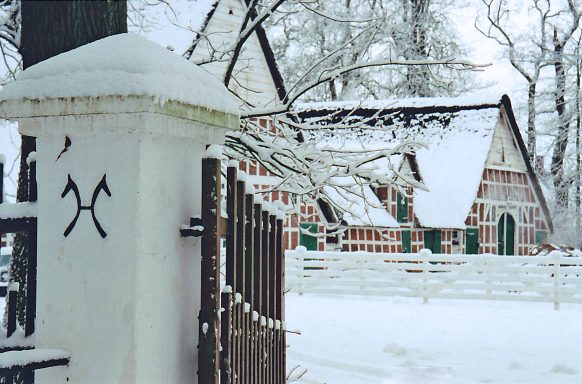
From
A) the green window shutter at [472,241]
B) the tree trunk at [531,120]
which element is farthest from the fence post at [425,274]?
the tree trunk at [531,120]

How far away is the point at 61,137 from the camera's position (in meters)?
3.30

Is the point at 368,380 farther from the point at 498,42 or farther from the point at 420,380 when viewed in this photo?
the point at 498,42

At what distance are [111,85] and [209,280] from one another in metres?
0.85

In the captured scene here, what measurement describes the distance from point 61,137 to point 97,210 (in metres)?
0.33

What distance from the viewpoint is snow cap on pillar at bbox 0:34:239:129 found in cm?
313

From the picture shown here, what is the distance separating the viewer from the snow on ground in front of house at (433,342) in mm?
8812

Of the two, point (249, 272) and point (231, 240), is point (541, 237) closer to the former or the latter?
point (249, 272)

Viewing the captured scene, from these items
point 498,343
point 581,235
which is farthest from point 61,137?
point 581,235

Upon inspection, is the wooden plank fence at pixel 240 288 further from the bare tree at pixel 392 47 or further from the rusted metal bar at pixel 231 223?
the bare tree at pixel 392 47

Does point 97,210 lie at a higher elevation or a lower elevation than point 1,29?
lower

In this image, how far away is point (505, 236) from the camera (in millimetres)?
31719

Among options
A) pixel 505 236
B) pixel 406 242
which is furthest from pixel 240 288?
pixel 505 236

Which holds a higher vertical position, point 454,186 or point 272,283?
point 454,186

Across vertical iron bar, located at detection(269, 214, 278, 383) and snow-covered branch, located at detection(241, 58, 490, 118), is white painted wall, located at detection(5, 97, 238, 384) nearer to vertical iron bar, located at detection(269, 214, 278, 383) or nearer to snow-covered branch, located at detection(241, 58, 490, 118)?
vertical iron bar, located at detection(269, 214, 278, 383)
